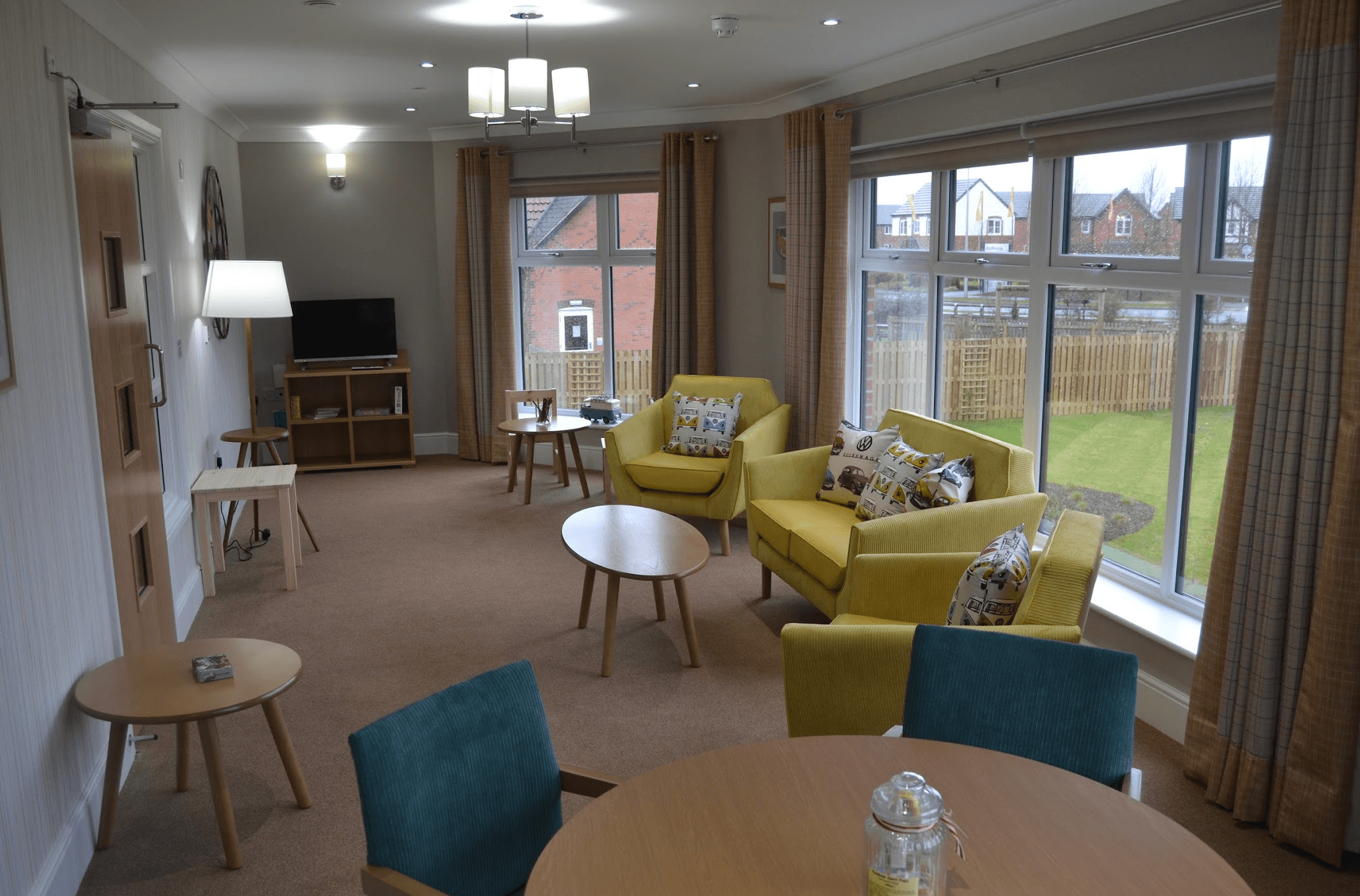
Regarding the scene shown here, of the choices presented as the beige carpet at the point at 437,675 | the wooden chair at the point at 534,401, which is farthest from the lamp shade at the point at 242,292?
the wooden chair at the point at 534,401

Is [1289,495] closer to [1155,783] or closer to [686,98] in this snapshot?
[1155,783]

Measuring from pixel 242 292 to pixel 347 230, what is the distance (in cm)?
248

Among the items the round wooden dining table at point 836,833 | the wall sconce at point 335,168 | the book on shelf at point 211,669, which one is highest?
the wall sconce at point 335,168

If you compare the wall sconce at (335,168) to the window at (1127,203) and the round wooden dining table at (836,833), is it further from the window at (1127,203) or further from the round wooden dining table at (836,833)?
the round wooden dining table at (836,833)

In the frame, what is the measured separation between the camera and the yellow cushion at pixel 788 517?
4574 millimetres

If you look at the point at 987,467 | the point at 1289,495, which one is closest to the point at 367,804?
the point at 1289,495

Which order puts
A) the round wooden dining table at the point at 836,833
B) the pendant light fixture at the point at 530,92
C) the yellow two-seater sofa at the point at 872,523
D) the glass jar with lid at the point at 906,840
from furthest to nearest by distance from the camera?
the pendant light fixture at the point at 530,92, the yellow two-seater sofa at the point at 872,523, the round wooden dining table at the point at 836,833, the glass jar with lid at the point at 906,840

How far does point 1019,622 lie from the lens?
285 cm

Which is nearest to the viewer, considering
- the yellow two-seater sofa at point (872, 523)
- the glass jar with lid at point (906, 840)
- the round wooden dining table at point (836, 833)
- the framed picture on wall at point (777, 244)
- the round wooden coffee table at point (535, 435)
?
the glass jar with lid at point (906, 840)

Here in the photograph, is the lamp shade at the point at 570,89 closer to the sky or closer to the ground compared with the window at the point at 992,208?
closer to the sky

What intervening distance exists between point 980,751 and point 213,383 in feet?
17.5

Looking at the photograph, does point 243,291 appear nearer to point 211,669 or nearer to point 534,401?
point 534,401

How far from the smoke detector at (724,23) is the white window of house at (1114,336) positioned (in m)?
1.40

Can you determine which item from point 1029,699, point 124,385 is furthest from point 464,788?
point 124,385
